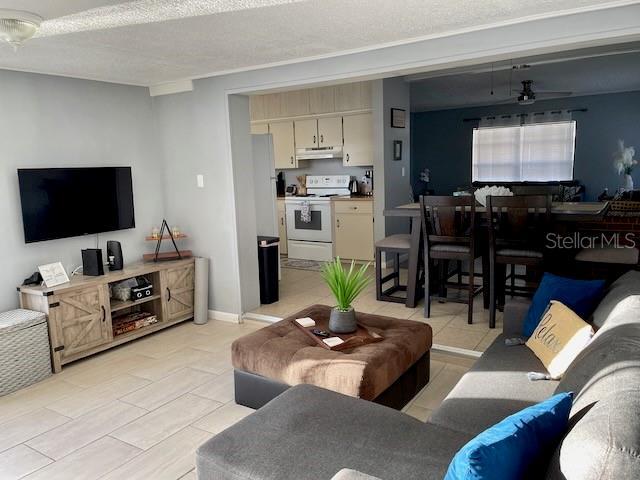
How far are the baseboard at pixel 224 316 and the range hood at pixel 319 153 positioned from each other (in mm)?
3018

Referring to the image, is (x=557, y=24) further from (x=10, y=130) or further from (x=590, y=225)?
(x=10, y=130)

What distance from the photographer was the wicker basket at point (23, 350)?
10.6 ft

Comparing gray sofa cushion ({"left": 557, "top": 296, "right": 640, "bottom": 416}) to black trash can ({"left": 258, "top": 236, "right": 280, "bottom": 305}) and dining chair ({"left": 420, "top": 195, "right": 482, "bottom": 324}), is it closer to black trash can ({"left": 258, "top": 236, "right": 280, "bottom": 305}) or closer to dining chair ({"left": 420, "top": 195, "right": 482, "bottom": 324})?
dining chair ({"left": 420, "top": 195, "right": 482, "bottom": 324})

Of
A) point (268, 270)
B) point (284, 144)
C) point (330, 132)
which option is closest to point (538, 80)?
point (330, 132)

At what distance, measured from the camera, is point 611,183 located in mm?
8734

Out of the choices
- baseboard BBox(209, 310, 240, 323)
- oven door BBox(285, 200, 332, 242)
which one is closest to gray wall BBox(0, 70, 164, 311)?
baseboard BBox(209, 310, 240, 323)

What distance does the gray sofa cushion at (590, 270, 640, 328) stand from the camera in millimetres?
2193

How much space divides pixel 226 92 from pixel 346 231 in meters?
2.96

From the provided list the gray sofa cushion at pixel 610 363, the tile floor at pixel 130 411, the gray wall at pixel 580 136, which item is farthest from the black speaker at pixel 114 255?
the gray wall at pixel 580 136

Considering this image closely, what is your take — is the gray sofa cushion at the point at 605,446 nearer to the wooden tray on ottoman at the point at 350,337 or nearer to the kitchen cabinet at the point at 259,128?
the wooden tray on ottoman at the point at 350,337

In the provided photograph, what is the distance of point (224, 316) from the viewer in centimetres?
466

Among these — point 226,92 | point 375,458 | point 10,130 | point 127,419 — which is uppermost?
point 226,92

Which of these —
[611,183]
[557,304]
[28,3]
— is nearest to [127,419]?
[28,3]

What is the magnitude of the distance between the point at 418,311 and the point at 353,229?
230 cm
